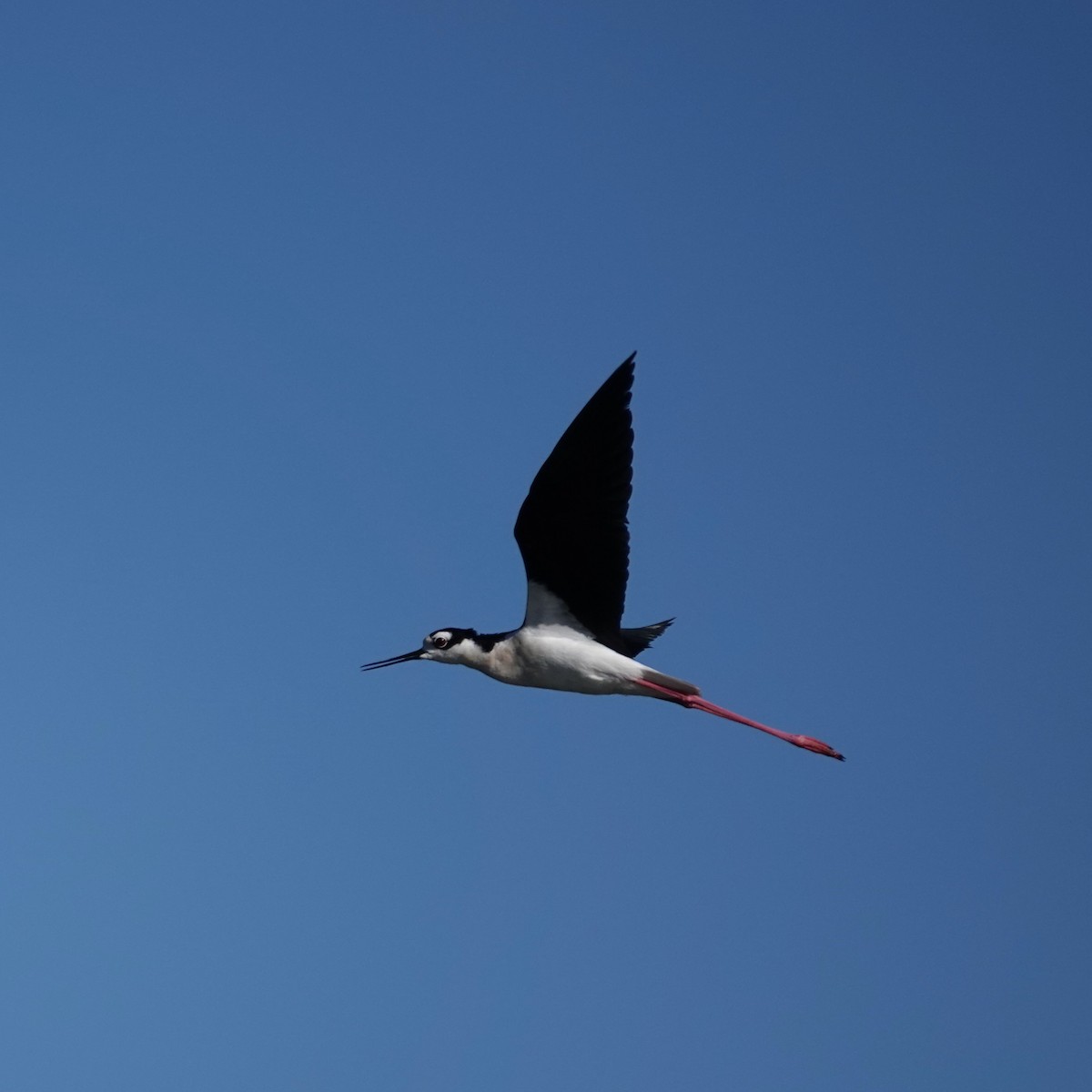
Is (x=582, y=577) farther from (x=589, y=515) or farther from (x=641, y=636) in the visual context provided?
(x=641, y=636)

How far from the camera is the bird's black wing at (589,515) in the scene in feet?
40.4

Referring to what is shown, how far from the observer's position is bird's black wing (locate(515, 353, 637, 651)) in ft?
40.4

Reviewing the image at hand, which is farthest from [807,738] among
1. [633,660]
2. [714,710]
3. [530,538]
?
[530,538]

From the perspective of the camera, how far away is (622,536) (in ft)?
41.6

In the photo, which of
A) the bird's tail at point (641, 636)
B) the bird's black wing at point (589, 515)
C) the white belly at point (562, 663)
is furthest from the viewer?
the bird's tail at point (641, 636)

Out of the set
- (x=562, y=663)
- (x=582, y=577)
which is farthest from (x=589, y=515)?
(x=562, y=663)

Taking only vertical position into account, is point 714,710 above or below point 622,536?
below

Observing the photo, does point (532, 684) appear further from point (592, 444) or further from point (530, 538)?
point (592, 444)

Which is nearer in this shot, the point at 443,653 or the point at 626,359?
the point at 626,359

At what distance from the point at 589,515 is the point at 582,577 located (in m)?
0.57

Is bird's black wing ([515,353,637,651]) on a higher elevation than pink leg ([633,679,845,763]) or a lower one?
higher

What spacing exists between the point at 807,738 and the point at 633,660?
1.64 metres

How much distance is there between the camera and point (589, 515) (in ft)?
41.3

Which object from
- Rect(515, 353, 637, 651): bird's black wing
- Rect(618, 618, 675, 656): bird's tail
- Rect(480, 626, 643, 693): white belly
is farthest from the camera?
Rect(618, 618, 675, 656): bird's tail
